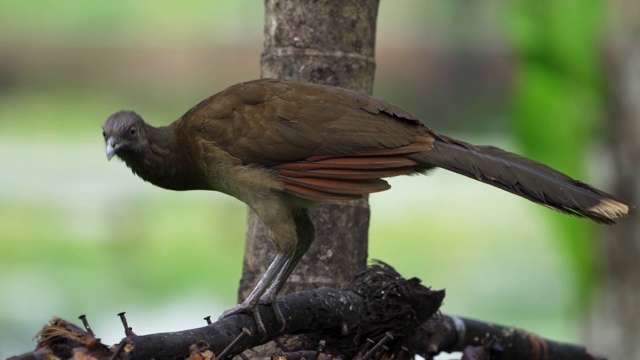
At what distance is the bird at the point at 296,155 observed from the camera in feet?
10.6

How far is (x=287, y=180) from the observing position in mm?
3359

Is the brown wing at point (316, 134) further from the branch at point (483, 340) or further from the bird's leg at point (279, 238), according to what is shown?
the branch at point (483, 340)

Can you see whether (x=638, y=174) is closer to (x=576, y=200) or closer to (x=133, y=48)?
(x=576, y=200)

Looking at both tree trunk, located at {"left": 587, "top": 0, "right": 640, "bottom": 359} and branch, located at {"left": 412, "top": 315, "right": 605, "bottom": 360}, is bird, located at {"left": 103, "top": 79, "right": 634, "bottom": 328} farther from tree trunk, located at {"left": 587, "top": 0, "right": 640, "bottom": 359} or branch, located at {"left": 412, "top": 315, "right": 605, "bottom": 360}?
tree trunk, located at {"left": 587, "top": 0, "right": 640, "bottom": 359}

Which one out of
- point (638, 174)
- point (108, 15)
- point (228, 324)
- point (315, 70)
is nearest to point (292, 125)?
point (315, 70)

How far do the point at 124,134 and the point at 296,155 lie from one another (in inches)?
23.4

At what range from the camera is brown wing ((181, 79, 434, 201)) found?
129 inches

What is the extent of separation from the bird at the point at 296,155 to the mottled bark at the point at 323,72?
0.19m

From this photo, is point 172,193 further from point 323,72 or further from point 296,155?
point 296,155

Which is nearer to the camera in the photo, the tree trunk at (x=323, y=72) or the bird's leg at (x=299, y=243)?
the bird's leg at (x=299, y=243)

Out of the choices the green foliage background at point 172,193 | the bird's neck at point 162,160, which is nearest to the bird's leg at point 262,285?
the bird's neck at point 162,160

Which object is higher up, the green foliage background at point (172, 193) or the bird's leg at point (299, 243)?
the green foliage background at point (172, 193)

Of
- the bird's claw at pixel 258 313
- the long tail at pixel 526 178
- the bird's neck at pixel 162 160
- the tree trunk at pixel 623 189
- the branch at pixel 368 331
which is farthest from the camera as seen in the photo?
the tree trunk at pixel 623 189

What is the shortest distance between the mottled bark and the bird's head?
23.0 inches
